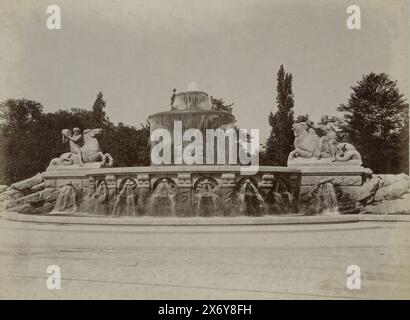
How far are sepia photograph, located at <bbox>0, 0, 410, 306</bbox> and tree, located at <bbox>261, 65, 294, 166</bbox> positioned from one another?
611 cm

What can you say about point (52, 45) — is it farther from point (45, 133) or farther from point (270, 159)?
point (270, 159)

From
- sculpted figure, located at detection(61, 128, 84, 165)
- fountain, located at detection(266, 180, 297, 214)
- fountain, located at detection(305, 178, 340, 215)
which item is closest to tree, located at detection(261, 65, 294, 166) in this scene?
fountain, located at detection(305, 178, 340, 215)

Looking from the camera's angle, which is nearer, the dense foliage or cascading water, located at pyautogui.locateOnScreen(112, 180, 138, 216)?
cascading water, located at pyautogui.locateOnScreen(112, 180, 138, 216)

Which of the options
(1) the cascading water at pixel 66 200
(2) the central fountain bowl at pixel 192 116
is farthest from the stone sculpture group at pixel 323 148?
(1) the cascading water at pixel 66 200

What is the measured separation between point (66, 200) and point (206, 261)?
251 inches

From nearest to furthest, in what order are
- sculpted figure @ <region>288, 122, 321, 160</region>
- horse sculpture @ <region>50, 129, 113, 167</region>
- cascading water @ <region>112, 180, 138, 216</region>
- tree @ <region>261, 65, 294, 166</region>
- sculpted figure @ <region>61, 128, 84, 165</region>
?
cascading water @ <region>112, 180, 138, 216</region>, sculpted figure @ <region>288, 122, 321, 160</region>, horse sculpture @ <region>50, 129, 113, 167</region>, sculpted figure @ <region>61, 128, 84, 165</region>, tree @ <region>261, 65, 294, 166</region>

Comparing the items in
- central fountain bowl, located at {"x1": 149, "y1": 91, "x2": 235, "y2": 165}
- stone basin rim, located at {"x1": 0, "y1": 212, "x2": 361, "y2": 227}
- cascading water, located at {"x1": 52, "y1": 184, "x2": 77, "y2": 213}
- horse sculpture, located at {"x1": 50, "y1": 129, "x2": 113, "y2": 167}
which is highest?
central fountain bowl, located at {"x1": 149, "y1": 91, "x2": 235, "y2": 165}

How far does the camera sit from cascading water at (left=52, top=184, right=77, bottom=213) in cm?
1330

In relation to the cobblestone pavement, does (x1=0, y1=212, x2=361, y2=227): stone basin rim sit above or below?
above

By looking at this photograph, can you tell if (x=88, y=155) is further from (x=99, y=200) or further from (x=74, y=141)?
(x=99, y=200)

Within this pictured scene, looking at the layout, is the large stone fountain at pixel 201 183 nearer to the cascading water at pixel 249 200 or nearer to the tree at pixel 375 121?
the cascading water at pixel 249 200

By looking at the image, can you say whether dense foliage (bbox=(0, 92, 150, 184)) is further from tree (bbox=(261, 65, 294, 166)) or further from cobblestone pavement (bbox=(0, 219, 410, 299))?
cobblestone pavement (bbox=(0, 219, 410, 299))

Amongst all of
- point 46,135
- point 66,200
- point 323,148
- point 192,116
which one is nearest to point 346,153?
point 323,148

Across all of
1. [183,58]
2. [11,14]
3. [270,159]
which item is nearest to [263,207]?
[183,58]
